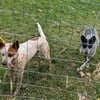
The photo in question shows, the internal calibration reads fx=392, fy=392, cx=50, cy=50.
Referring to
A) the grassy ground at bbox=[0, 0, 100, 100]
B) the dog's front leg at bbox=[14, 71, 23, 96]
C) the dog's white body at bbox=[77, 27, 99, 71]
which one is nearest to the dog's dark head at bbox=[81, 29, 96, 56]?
the dog's white body at bbox=[77, 27, 99, 71]

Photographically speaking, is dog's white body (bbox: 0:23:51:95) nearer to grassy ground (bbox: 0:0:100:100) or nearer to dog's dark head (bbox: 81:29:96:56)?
grassy ground (bbox: 0:0:100:100)

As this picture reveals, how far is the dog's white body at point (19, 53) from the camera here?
4.85 m

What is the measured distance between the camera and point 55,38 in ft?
22.0

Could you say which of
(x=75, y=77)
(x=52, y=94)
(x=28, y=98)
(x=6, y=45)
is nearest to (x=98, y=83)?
(x=75, y=77)

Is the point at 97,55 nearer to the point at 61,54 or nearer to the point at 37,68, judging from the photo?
the point at 61,54

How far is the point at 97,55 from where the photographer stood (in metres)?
6.41

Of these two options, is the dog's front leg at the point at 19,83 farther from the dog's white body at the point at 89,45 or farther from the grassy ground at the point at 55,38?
the dog's white body at the point at 89,45

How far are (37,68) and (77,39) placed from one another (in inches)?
51.1

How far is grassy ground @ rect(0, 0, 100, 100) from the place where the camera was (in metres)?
5.33

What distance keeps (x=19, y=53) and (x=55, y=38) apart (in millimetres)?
1645

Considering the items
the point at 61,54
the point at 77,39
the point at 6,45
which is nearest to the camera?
the point at 6,45

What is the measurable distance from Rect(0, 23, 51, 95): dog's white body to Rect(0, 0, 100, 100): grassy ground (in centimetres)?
16

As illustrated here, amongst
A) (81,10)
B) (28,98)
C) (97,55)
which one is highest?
(81,10)

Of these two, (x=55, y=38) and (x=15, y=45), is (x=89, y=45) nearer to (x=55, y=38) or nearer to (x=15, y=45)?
(x=55, y=38)
